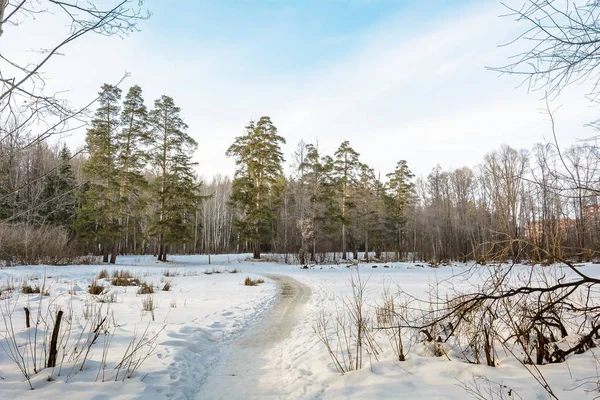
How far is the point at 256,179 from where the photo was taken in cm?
2973


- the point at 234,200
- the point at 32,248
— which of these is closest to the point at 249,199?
the point at 234,200

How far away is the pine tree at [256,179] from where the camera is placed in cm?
2873

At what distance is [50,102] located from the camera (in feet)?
8.31

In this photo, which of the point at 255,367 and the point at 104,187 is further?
the point at 104,187

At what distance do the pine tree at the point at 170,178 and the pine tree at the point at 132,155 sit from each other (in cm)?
103

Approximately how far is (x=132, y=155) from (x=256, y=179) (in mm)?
10652

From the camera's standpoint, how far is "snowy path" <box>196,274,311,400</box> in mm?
3613

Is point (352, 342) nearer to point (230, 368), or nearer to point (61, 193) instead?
point (230, 368)

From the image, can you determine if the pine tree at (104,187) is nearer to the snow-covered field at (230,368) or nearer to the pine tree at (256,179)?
the pine tree at (256,179)

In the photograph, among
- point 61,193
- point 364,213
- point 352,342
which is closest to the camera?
point 61,193

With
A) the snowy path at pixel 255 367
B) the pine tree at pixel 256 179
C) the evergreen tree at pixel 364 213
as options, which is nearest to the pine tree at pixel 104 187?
the pine tree at pixel 256 179

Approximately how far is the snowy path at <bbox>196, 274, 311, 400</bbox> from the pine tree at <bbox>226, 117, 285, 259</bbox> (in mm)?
21521

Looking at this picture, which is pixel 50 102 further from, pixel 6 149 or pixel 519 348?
pixel 519 348

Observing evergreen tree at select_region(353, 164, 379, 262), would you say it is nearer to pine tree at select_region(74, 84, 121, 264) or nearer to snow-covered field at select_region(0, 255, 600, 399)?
pine tree at select_region(74, 84, 121, 264)
